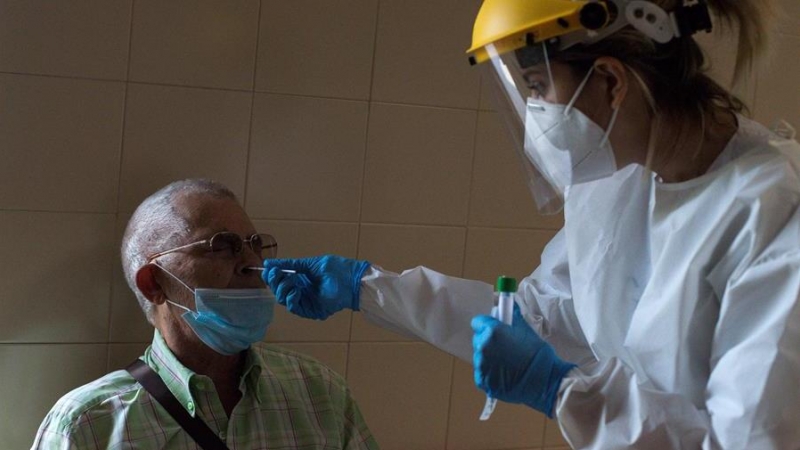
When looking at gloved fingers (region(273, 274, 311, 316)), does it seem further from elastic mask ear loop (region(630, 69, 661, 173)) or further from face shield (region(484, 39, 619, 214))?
elastic mask ear loop (region(630, 69, 661, 173))

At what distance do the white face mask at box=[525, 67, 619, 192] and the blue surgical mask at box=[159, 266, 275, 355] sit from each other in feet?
2.25

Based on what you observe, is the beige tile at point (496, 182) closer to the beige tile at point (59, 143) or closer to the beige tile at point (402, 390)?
the beige tile at point (402, 390)

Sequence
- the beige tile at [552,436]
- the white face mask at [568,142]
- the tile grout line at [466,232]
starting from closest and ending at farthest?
the white face mask at [568,142] → the tile grout line at [466,232] → the beige tile at [552,436]

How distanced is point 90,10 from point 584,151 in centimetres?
121

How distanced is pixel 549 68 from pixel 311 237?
1030mm

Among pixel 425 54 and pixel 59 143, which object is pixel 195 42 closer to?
pixel 59 143

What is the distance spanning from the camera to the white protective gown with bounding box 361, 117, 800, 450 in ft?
4.58

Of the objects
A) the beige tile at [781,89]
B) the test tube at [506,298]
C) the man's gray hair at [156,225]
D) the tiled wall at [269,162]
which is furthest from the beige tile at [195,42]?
the beige tile at [781,89]

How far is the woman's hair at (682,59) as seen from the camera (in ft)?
5.09

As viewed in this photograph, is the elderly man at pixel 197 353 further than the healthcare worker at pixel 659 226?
Yes

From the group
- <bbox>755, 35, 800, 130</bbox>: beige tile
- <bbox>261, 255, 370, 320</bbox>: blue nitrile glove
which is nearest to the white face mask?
<bbox>261, 255, 370, 320</bbox>: blue nitrile glove

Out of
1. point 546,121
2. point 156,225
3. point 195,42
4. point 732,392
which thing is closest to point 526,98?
point 546,121

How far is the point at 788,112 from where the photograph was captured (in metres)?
2.94

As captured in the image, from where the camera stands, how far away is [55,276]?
224 cm
